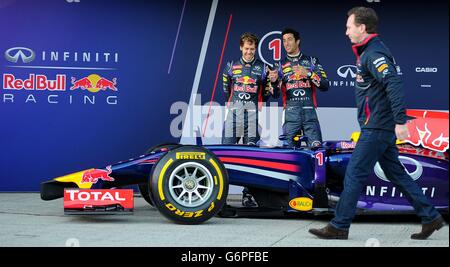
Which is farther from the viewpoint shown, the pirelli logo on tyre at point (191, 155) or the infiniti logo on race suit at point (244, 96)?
the infiniti logo on race suit at point (244, 96)

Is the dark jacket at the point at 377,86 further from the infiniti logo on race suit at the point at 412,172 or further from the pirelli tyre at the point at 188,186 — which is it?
the pirelli tyre at the point at 188,186

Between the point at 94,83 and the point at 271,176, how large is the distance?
312 centimetres

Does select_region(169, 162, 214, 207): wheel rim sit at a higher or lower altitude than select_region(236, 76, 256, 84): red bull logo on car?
lower

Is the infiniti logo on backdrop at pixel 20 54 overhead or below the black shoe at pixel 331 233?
overhead

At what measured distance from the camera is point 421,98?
9570 millimetres

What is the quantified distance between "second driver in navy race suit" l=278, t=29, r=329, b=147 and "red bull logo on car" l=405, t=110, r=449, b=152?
1.40 m

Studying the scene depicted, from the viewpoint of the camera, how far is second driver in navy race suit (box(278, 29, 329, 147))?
27.5 feet

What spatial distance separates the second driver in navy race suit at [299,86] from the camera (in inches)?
330

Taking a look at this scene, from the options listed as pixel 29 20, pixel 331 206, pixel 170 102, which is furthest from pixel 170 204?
pixel 29 20

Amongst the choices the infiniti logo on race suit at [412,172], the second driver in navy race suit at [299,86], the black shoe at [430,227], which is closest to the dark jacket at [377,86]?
the black shoe at [430,227]

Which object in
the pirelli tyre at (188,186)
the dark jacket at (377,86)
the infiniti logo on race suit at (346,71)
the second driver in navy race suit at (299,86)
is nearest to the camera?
the dark jacket at (377,86)

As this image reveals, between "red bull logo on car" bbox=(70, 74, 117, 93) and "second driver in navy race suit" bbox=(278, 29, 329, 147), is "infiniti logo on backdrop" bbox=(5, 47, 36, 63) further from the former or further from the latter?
"second driver in navy race suit" bbox=(278, 29, 329, 147)

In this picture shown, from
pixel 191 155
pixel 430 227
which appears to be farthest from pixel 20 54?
pixel 430 227

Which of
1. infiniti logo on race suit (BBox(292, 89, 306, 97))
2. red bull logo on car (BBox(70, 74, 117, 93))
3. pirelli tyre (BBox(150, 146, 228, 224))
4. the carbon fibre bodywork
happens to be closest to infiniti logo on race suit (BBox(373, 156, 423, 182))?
the carbon fibre bodywork
